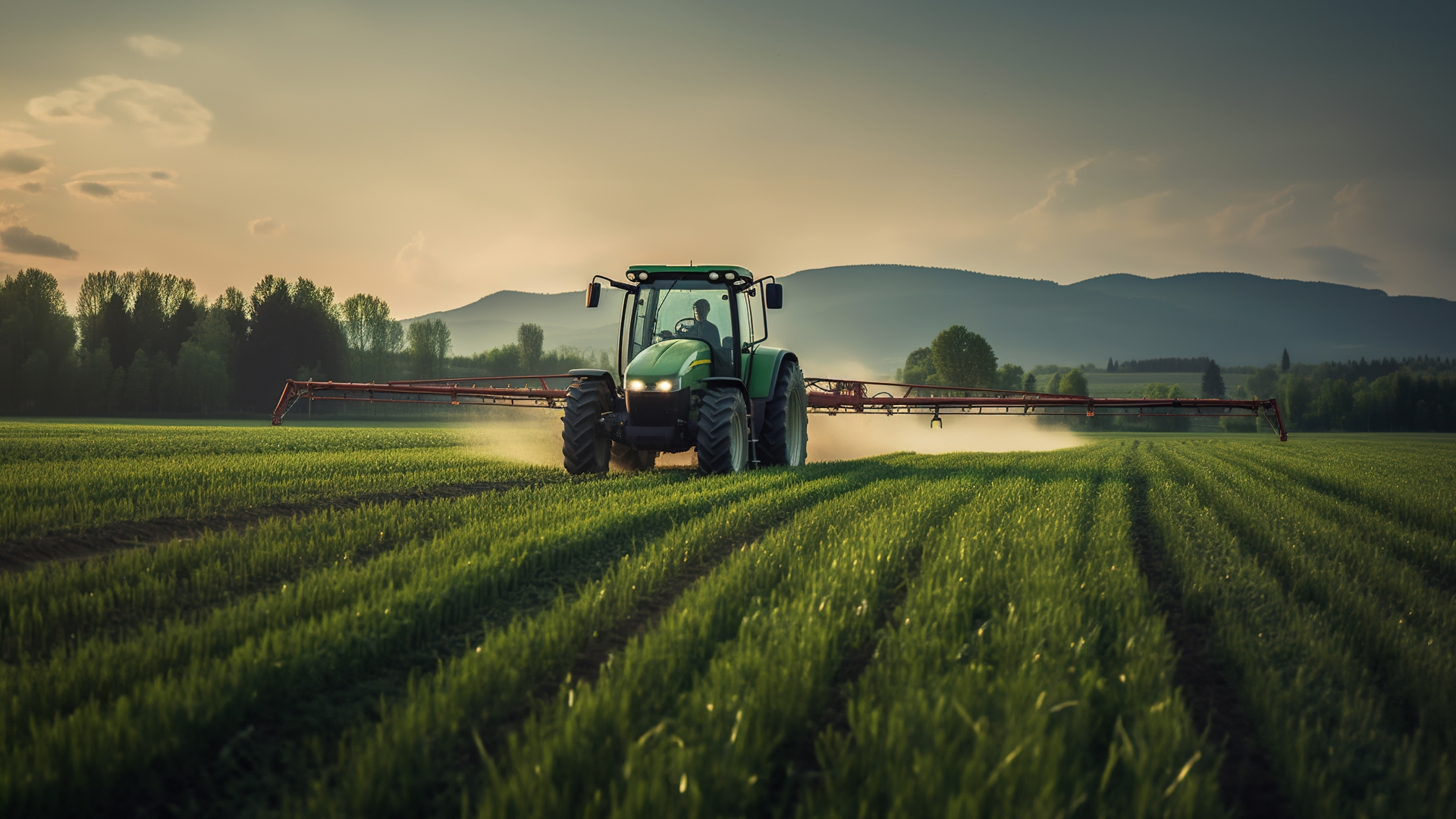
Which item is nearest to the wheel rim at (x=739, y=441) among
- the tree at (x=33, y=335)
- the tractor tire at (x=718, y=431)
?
the tractor tire at (x=718, y=431)

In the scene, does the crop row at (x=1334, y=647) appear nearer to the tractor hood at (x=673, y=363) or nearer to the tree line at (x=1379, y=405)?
the tractor hood at (x=673, y=363)

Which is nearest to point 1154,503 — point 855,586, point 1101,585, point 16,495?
point 1101,585

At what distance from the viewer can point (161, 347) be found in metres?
75.8

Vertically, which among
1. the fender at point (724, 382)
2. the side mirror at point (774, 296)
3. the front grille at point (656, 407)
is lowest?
the front grille at point (656, 407)

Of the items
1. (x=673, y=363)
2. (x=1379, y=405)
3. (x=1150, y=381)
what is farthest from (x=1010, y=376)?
(x=1150, y=381)

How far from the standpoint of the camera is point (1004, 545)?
6215 mm

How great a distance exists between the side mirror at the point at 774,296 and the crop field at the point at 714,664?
470 centimetres

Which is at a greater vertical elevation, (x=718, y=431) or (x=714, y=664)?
(x=718, y=431)

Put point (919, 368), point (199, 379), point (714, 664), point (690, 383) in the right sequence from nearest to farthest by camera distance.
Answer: point (714, 664) < point (690, 383) < point (199, 379) < point (919, 368)

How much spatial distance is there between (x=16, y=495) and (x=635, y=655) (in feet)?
28.2

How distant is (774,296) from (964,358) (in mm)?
65712

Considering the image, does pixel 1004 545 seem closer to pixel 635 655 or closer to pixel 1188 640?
pixel 1188 640

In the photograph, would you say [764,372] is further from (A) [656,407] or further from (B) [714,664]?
(B) [714,664]

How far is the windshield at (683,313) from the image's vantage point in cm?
1204
